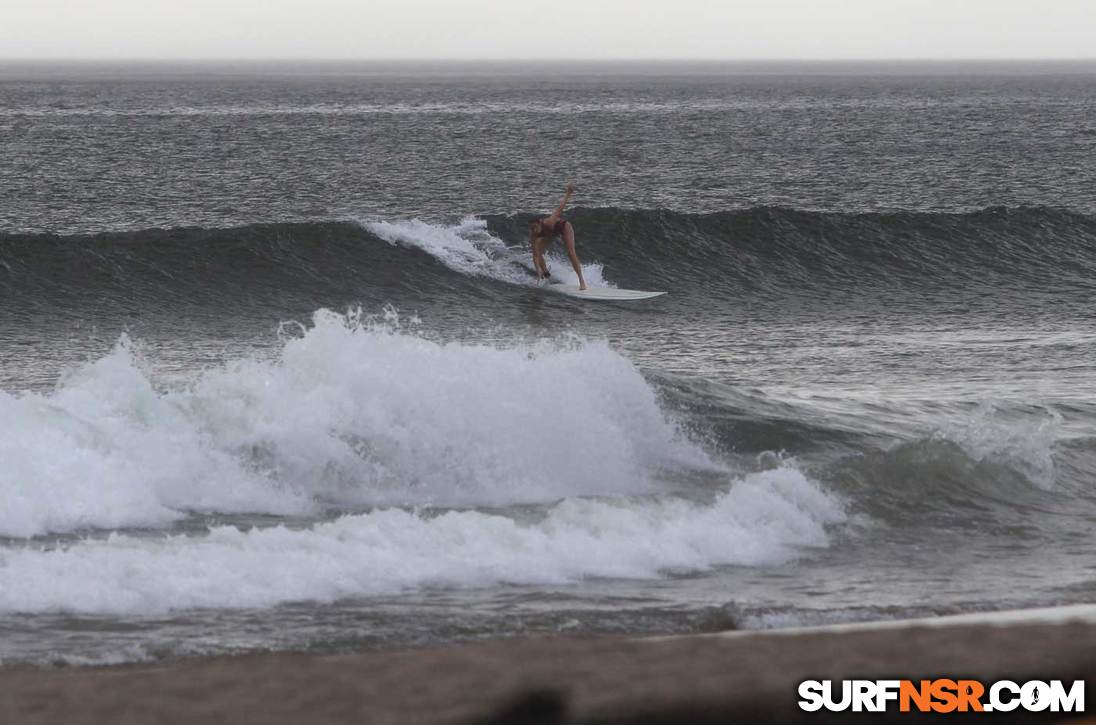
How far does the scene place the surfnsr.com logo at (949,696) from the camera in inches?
105

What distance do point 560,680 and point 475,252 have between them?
1952 centimetres

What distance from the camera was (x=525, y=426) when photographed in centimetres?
1017

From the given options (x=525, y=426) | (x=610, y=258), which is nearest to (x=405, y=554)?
(x=525, y=426)

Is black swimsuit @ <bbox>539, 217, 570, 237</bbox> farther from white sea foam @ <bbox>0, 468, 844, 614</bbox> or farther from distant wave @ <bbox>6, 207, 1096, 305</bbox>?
white sea foam @ <bbox>0, 468, 844, 614</bbox>

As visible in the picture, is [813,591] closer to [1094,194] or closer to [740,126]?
→ [1094,194]

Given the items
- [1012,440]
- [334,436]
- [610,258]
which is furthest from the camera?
[610,258]

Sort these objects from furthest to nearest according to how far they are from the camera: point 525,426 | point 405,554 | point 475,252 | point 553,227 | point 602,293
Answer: point 475,252 → point 553,227 → point 602,293 → point 525,426 → point 405,554

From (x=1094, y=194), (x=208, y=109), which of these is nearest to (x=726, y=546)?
(x=1094, y=194)

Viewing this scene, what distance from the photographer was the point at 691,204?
31344 millimetres

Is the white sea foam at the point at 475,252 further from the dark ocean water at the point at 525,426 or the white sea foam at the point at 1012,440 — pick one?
the white sea foam at the point at 1012,440

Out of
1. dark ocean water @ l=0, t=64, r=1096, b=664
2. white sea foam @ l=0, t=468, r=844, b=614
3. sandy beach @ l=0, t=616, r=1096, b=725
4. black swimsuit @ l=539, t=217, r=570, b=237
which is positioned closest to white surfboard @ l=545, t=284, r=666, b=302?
dark ocean water @ l=0, t=64, r=1096, b=664

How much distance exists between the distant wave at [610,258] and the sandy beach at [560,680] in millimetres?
16187

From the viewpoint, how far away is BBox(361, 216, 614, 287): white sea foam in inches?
826

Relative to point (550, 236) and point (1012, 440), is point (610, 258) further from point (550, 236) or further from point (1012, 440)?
point (1012, 440)
